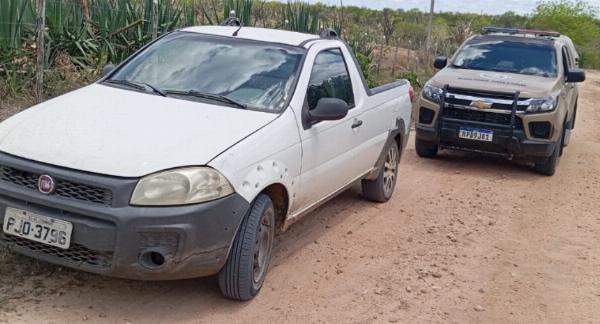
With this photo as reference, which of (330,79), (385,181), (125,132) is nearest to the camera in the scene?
(125,132)

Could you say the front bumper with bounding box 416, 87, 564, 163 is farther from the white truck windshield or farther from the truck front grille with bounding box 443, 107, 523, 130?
the white truck windshield

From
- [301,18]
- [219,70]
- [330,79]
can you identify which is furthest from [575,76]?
[219,70]

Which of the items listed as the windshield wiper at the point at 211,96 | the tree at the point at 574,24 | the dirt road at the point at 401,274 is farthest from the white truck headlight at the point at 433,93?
the tree at the point at 574,24

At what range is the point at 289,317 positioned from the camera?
14.4 feet

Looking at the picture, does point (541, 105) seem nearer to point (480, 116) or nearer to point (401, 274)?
point (480, 116)

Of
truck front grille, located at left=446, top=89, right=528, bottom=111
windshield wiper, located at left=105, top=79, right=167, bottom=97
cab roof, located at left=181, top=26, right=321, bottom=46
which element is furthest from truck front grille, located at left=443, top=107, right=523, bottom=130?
windshield wiper, located at left=105, top=79, right=167, bottom=97

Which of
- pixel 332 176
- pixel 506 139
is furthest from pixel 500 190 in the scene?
pixel 332 176

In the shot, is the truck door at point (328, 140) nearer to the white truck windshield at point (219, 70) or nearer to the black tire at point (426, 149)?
the white truck windshield at point (219, 70)

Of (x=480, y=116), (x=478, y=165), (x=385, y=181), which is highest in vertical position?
(x=480, y=116)

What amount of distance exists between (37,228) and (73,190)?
0.32 meters

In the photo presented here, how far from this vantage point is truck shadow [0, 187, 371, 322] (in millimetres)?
4215

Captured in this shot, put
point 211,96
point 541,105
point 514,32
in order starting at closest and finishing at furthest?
1. point 211,96
2. point 541,105
3. point 514,32

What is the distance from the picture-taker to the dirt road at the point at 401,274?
437cm

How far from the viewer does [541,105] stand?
356 inches
